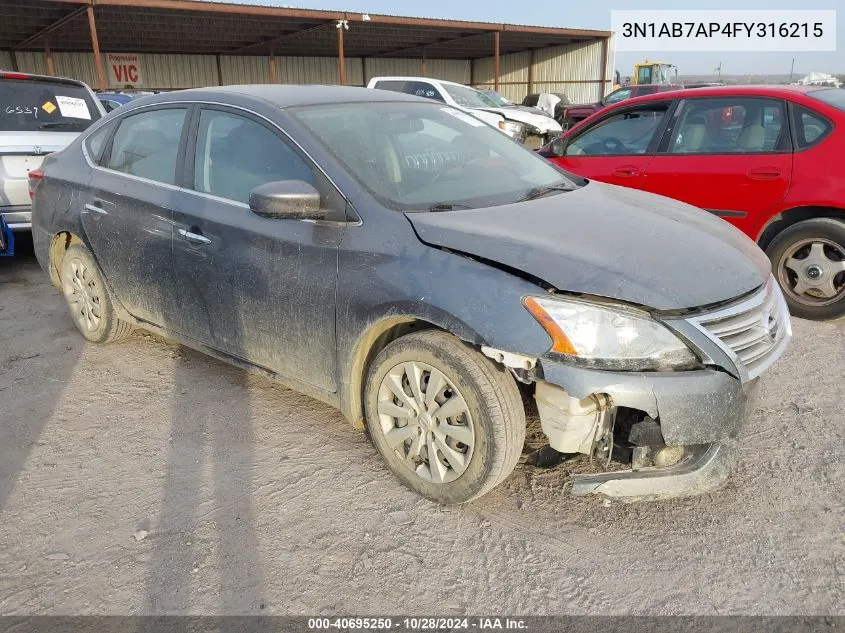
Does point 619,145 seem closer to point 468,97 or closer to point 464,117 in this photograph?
point 464,117

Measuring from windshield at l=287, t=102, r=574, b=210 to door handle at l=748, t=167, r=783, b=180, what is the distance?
Result: 1.88 m

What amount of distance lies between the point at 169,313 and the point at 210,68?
28.1 m

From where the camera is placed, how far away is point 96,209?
4.02m

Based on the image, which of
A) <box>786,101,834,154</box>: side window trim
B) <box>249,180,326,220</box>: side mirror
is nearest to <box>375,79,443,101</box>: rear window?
<box>786,101,834,154</box>: side window trim

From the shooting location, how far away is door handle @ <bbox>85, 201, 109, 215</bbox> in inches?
156

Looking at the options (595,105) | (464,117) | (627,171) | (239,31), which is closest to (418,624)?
(464,117)

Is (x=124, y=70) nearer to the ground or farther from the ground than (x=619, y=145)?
farther from the ground

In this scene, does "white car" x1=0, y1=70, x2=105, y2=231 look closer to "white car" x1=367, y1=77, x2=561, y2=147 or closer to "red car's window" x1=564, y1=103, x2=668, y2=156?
"red car's window" x1=564, y1=103, x2=668, y2=156

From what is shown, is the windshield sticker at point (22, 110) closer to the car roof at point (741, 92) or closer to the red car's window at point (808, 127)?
the car roof at point (741, 92)

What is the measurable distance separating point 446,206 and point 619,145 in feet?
10.8

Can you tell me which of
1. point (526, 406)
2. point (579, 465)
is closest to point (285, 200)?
point (526, 406)

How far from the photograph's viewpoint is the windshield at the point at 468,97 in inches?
566

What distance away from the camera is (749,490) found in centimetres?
276

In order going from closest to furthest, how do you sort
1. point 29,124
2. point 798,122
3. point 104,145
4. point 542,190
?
point 542,190, point 104,145, point 798,122, point 29,124
